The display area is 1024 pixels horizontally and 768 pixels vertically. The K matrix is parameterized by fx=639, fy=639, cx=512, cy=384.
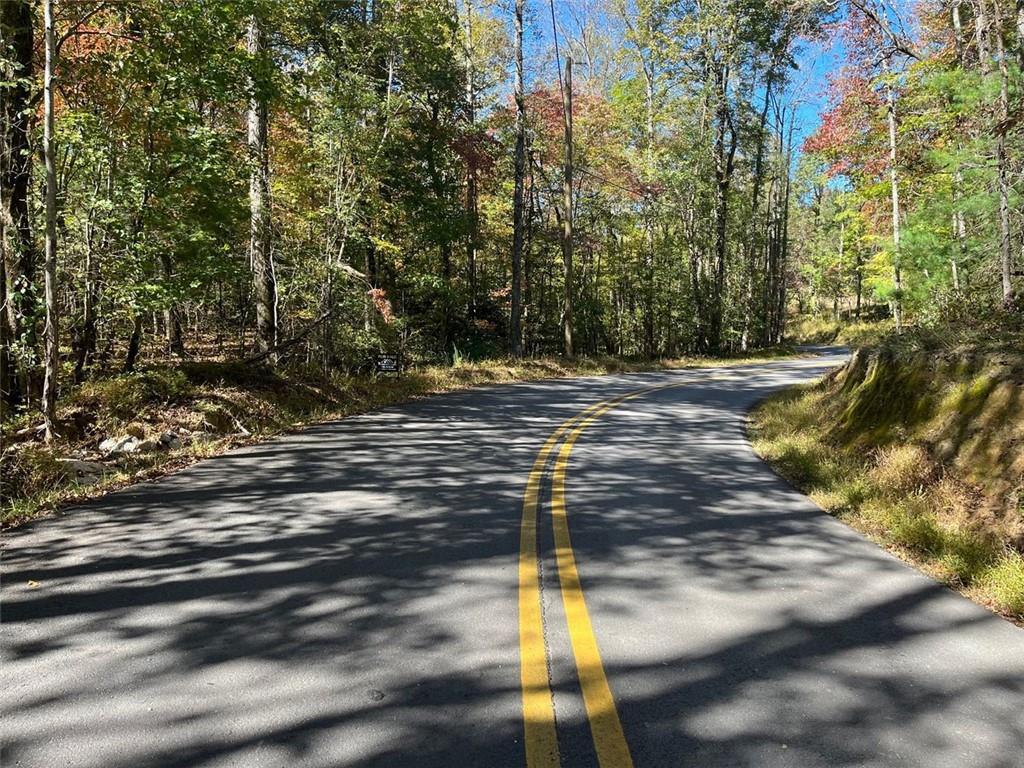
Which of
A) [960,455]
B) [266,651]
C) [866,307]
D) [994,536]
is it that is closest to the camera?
[266,651]

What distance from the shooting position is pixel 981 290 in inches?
415

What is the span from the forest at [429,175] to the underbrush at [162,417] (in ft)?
2.35

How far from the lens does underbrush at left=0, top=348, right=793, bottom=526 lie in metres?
6.69

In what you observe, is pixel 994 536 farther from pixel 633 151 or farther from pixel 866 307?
pixel 866 307

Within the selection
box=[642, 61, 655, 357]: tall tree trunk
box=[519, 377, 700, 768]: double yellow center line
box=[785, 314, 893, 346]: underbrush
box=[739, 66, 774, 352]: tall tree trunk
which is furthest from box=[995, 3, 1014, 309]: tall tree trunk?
box=[785, 314, 893, 346]: underbrush

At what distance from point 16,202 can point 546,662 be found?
31.2ft

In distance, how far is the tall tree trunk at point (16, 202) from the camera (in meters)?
8.00

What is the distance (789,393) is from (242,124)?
49.0ft

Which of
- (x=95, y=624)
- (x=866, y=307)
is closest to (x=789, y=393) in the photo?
(x=95, y=624)

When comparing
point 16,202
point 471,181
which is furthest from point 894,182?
point 16,202

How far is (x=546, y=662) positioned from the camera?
10.7 ft

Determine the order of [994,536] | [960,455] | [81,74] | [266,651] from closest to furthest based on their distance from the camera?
[266,651] < [994,536] < [960,455] < [81,74]

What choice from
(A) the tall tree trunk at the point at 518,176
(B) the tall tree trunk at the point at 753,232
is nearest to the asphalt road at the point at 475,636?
(A) the tall tree trunk at the point at 518,176

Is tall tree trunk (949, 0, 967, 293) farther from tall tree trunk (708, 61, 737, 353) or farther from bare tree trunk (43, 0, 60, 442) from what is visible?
tall tree trunk (708, 61, 737, 353)
